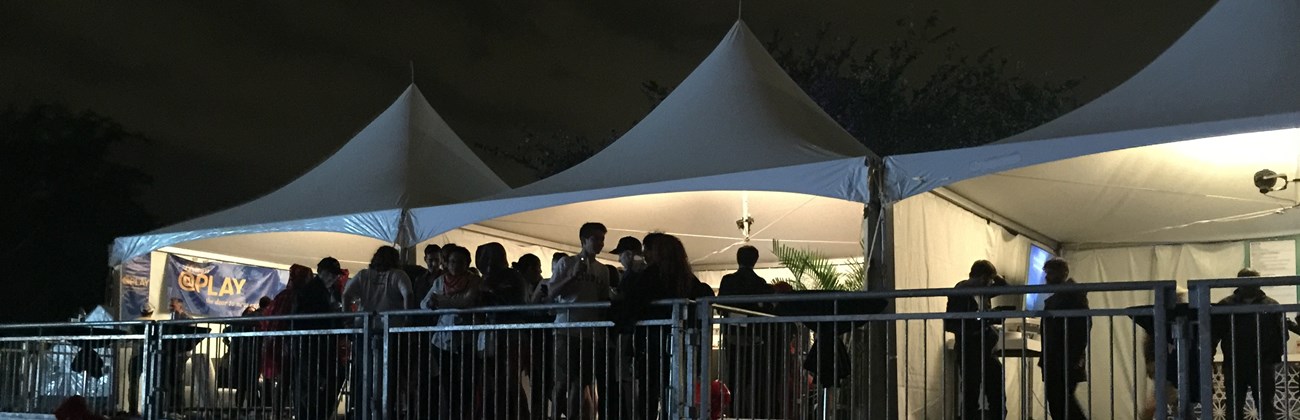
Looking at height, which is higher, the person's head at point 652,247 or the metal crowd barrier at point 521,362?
the person's head at point 652,247

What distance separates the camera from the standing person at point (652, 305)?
719 centimetres

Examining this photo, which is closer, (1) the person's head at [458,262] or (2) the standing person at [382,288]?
(1) the person's head at [458,262]

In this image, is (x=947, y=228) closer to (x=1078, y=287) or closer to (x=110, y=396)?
(x=1078, y=287)

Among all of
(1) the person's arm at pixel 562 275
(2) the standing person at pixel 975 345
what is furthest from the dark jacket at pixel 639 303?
(2) the standing person at pixel 975 345

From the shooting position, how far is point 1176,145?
30.8 ft

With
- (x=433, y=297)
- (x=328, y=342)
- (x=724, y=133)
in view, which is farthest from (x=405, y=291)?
(x=724, y=133)

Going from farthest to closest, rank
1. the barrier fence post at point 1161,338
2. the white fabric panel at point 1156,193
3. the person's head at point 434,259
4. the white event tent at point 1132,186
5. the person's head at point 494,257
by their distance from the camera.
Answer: the person's head at point 434,259
the white fabric panel at point 1156,193
the person's head at point 494,257
the white event tent at point 1132,186
the barrier fence post at point 1161,338

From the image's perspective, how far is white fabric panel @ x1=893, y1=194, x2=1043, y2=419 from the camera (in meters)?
9.55

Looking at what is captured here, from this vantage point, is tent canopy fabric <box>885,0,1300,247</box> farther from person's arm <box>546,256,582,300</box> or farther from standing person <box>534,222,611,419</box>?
person's arm <box>546,256,582,300</box>

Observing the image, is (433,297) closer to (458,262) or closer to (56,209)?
(458,262)

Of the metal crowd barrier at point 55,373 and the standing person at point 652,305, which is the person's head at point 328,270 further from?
the standing person at point 652,305

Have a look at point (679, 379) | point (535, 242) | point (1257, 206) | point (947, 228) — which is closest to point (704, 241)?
point (535, 242)

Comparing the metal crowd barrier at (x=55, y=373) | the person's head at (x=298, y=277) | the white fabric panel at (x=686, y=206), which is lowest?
the metal crowd barrier at (x=55, y=373)

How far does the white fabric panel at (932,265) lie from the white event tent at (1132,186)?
25mm
